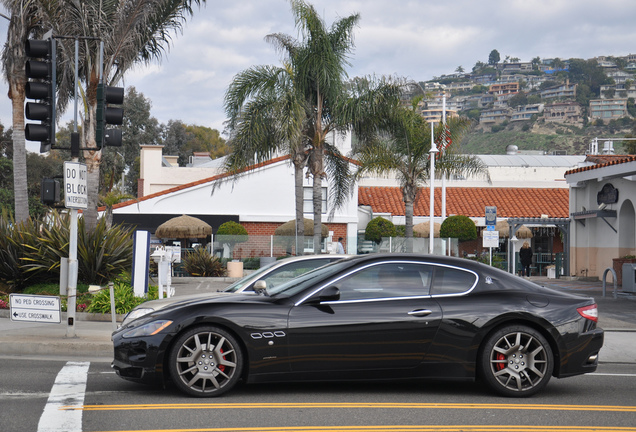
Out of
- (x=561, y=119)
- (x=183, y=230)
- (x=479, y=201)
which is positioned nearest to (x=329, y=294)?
(x=183, y=230)

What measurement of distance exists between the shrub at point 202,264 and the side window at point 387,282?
2131cm

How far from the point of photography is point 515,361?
25.3ft

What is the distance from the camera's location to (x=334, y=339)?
7.43 metres

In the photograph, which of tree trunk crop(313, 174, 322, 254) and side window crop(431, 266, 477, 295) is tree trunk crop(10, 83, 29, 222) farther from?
side window crop(431, 266, 477, 295)

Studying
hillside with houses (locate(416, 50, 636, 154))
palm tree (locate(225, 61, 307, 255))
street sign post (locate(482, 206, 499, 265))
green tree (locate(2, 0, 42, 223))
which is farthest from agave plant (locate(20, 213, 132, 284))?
hillside with houses (locate(416, 50, 636, 154))

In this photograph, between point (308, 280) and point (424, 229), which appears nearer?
point (308, 280)

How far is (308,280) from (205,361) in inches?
53.3

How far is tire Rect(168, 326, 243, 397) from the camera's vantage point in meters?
7.32

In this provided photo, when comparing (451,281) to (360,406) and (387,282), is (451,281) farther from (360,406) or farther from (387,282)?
(360,406)

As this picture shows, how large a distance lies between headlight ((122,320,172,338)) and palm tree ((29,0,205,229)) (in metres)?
11.2

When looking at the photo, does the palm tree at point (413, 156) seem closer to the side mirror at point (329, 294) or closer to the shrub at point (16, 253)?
the shrub at point (16, 253)

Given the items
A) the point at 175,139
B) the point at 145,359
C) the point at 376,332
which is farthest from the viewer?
the point at 175,139

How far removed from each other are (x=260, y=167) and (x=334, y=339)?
3246 centimetres

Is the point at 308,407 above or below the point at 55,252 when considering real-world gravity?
below
